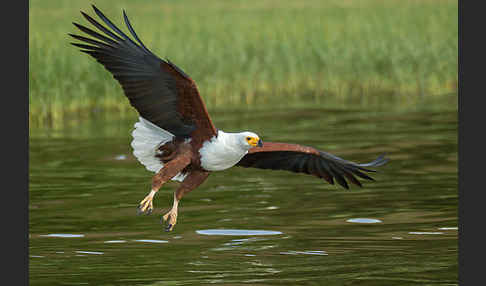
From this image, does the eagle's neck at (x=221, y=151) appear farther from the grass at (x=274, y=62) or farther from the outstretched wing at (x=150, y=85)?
the grass at (x=274, y=62)

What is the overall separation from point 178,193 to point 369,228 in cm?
266

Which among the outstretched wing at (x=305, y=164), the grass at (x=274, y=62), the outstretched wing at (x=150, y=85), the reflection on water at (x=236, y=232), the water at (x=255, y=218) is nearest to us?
the outstretched wing at (x=150, y=85)

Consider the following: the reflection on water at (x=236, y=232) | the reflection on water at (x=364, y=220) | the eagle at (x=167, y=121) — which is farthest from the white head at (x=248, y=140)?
the reflection on water at (x=364, y=220)

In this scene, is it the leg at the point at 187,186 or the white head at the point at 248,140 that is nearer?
the white head at the point at 248,140

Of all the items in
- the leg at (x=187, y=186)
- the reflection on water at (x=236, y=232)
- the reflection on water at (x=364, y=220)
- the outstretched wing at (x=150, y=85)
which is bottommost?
the reflection on water at (x=236, y=232)

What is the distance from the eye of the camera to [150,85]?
8.54 meters

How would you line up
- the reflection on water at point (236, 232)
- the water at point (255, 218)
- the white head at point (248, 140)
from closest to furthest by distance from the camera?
the white head at point (248, 140)
the water at point (255, 218)
the reflection on water at point (236, 232)

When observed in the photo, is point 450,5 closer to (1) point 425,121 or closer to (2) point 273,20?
(2) point 273,20

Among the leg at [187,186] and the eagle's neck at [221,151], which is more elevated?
the eagle's neck at [221,151]

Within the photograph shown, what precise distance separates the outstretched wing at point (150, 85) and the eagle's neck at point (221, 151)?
12cm

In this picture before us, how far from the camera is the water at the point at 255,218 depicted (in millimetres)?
8469

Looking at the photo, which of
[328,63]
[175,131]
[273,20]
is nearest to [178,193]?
[175,131]

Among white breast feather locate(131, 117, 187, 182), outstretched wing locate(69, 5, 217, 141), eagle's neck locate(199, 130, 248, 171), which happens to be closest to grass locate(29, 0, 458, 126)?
white breast feather locate(131, 117, 187, 182)

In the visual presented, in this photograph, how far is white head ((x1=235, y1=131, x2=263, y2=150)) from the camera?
7.92 m
